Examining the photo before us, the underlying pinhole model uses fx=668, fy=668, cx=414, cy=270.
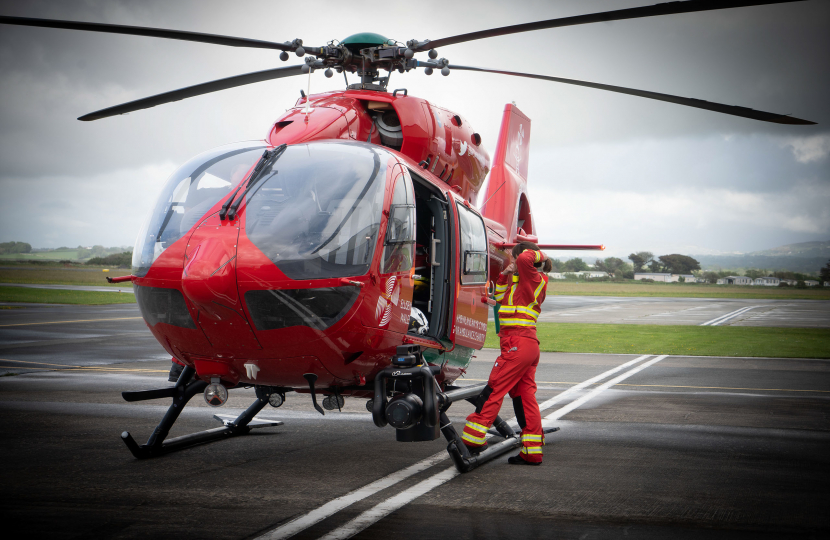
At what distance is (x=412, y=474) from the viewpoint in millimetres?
5555

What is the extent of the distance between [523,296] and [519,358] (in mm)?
598

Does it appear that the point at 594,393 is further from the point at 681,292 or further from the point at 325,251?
the point at 681,292

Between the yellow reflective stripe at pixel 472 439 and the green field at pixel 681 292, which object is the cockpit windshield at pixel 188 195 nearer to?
the yellow reflective stripe at pixel 472 439

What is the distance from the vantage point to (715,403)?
30.3 feet

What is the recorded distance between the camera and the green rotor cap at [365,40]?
655 centimetres

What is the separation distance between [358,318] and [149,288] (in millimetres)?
1594

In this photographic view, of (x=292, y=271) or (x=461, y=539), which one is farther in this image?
(x=292, y=271)

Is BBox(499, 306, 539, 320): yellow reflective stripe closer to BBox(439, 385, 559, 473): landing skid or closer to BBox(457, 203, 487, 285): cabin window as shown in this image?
BBox(457, 203, 487, 285): cabin window

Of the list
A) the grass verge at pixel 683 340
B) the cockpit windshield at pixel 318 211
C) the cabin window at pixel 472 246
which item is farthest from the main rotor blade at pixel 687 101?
the grass verge at pixel 683 340

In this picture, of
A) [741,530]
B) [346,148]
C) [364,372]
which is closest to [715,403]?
[741,530]

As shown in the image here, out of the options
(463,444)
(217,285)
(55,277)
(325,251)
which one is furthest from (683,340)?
(55,277)

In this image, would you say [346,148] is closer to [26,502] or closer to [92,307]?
[26,502]

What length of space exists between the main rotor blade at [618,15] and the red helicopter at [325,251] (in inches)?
0.6

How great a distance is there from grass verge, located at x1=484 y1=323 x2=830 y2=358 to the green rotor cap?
11095mm
